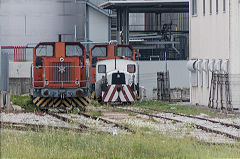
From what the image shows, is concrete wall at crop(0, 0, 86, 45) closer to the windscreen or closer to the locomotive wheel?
the windscreen

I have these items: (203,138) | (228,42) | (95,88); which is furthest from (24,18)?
(203,138)

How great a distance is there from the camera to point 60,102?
22.7 metres

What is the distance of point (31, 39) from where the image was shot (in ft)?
135

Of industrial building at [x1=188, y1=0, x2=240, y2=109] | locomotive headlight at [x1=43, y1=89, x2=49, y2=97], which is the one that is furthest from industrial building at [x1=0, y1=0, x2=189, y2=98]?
locomotive headlight at [x1=43, y1=89, x2=49, y2=97]

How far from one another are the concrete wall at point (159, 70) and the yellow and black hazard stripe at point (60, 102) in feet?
51.7

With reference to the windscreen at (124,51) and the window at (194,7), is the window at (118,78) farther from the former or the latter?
the window at (194,7)

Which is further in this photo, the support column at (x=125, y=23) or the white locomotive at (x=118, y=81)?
the support column at (x=125, y=23)

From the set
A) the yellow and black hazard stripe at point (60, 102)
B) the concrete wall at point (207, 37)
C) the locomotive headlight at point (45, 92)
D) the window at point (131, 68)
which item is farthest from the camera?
the window at point (131, 68)

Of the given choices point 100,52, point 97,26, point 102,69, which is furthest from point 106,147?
point 97,26

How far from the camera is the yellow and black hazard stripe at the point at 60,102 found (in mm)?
22281

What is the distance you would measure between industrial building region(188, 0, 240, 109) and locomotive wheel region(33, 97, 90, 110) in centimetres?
573

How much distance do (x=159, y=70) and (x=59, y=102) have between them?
60.1 feet

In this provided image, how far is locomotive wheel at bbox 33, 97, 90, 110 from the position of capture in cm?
2228

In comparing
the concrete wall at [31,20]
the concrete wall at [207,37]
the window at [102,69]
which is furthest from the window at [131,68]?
the concrete wall at [31,20]
